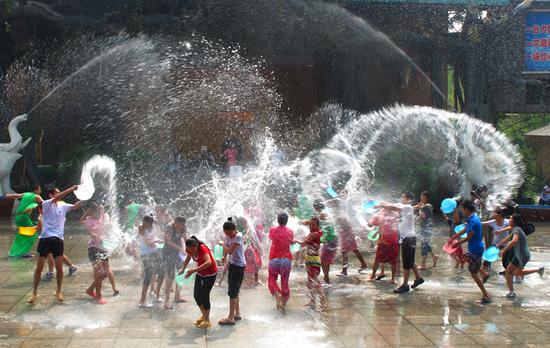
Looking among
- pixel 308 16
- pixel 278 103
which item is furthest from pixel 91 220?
pixel 278 103

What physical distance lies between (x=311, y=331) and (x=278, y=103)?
17973mm

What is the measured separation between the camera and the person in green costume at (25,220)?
38.8 ft

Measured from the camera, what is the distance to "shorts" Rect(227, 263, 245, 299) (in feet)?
27.6

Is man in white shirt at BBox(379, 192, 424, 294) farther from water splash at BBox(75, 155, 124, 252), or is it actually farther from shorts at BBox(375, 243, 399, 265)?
water splash at BBox(75, 155, 124, 252)

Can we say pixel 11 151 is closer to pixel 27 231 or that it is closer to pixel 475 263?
pixel 27 231

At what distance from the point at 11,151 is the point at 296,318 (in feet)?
40.1

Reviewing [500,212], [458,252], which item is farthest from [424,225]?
[500,212]

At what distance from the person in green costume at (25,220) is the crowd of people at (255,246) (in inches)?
0.7

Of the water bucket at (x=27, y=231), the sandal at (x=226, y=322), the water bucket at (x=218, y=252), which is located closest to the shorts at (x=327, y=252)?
the water bucket at (x=218, y=252)

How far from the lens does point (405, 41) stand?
22.1 meters

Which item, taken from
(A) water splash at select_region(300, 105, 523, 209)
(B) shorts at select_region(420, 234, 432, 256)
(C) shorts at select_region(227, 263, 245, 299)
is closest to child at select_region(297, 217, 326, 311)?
(C) shorts at select_region(227, 263, 245, 299)

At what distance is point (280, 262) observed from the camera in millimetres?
9062

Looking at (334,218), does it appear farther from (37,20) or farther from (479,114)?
(37,20)

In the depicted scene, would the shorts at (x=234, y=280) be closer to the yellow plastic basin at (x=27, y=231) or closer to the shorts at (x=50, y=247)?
the shorts at (x=50, y=247)
